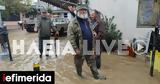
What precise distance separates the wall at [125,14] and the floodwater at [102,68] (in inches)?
66.7

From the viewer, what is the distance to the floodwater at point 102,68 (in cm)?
821

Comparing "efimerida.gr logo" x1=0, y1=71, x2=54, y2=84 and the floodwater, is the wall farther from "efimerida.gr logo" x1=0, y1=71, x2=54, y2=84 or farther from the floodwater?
"efimerida.gr logo" x1=0, y1=71, x2=54, y2=84

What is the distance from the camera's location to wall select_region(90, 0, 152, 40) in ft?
43.2

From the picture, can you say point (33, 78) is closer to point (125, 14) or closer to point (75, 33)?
point (75, 33)

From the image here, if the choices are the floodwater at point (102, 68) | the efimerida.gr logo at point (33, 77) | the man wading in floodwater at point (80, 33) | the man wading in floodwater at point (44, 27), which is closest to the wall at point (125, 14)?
the floodwater at point (102, 68)

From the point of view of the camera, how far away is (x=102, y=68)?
381 inches

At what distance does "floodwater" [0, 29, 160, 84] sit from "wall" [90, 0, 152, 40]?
1.69 metres

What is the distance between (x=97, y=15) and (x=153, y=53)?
2.03 metres

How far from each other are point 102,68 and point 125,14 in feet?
14.6

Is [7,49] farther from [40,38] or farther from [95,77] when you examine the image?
[95,77]

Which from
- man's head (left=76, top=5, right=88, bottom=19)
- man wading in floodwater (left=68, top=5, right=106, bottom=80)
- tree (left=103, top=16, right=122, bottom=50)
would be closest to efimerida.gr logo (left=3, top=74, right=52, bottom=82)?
man wading in floodwater (left=68, top=5, right=106, bottom=80)

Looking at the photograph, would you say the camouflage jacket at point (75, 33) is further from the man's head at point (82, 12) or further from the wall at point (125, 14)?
the wall at point (125, 14)

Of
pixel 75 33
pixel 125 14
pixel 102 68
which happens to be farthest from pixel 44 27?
pixel 125 14

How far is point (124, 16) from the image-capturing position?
1348 cm
